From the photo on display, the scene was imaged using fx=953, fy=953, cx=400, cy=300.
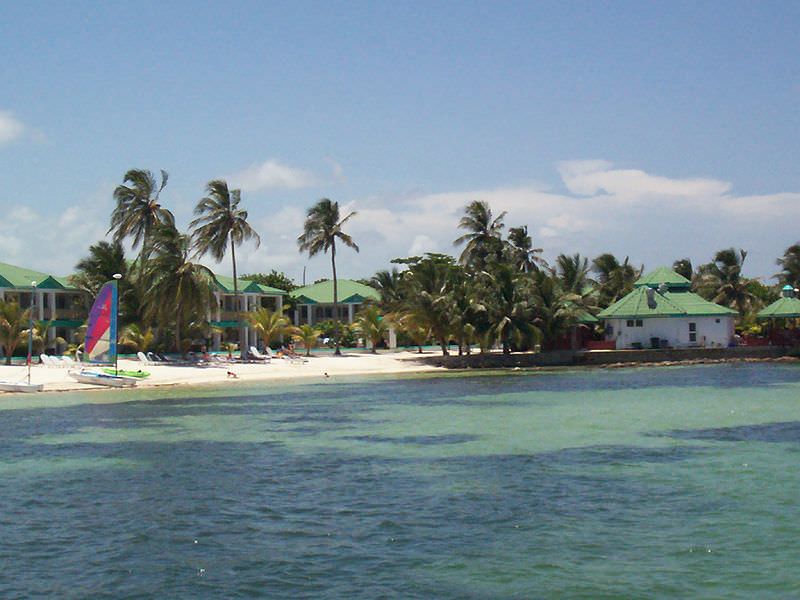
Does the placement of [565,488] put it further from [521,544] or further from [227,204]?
[227,204]

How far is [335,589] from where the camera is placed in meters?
10.9

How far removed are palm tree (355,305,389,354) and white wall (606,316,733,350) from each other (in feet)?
53.6

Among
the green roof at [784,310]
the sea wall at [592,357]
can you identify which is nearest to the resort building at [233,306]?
the sea wall at [592,357]

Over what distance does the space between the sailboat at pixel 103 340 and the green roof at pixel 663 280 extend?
3618 cm

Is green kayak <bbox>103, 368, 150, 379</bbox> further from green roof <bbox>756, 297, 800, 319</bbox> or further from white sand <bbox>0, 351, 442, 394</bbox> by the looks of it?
green roof <bbox>756, 297, 800, 319</bbox>

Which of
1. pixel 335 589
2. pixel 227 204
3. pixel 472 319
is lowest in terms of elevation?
pixel 335 589

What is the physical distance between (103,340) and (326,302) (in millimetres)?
40402

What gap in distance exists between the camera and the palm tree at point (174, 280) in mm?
53719

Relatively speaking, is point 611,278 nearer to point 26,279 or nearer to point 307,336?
point 307,336

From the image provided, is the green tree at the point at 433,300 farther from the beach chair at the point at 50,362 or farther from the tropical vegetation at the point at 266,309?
the beach chair at the point at 50,362

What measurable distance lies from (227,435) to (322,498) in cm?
995

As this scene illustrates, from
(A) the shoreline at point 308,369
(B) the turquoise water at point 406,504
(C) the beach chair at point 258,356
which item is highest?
(C) the beach chair at point 258,356

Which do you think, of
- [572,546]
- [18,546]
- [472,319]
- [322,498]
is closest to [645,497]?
[572,546]

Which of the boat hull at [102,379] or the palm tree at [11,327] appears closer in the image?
the boat hull at [102,379]
